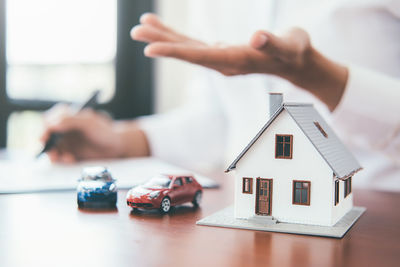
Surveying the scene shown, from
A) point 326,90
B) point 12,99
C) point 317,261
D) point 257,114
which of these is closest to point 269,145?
point 317,261

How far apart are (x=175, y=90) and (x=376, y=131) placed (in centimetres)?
179

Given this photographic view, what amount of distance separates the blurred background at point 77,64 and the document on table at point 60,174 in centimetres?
112

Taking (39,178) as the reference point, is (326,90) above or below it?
above

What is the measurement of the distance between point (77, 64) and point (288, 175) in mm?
2168

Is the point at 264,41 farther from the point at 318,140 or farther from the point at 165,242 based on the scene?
the point at 165,242

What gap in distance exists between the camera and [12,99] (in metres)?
2.52

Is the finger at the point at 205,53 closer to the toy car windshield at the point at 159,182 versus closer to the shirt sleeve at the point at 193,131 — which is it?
the toy car windshield at the point at 159,182

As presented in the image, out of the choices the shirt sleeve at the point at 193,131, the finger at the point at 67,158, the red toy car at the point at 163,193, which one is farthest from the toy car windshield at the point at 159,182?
the shirt sleeve at the point at 193,131

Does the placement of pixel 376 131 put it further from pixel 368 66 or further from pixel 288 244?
pixel 288 244

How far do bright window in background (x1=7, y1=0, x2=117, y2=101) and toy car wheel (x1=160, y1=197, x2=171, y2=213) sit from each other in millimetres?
1987

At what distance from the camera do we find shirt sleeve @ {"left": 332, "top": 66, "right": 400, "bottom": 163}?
1050mm

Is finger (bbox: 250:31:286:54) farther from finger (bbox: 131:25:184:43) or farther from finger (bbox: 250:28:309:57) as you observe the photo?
finger (bbox: 131:25:184:43)

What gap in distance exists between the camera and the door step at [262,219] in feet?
2.29

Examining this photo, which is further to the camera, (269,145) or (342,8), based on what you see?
(342,8)
